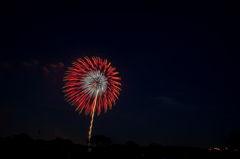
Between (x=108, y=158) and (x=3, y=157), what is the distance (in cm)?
1205

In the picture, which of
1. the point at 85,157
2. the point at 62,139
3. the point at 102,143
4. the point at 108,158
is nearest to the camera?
the point at 85,157

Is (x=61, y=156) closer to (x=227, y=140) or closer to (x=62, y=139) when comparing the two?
(x=62, y=139)

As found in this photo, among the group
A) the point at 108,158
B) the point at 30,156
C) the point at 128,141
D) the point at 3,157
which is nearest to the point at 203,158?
the point at 108,158

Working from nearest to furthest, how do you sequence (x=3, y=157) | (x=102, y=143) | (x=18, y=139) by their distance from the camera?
(x=3, y=157)
(x=18, y=139)
(x=102, y=143)

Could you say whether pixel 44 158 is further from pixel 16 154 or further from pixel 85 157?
pixel 85 157

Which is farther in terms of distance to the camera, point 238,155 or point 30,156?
point 238,155

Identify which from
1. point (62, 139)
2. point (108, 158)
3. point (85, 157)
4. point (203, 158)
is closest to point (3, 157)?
point (85, 157)

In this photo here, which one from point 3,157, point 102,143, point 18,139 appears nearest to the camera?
point 3,157

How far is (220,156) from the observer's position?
86.3 ft

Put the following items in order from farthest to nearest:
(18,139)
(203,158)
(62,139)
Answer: (62,139) → (18,139) → (203,158)

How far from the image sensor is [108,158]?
823 inches

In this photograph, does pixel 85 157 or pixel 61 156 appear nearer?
pixel 61 156

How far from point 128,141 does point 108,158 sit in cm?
6286

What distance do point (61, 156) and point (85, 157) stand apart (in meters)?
3.21
